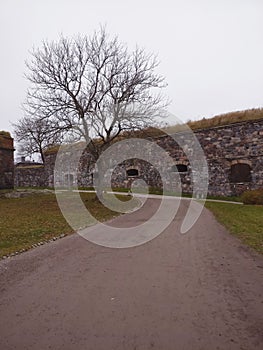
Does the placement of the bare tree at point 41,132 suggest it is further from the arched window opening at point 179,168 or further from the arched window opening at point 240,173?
the arched window opening at point 240,173

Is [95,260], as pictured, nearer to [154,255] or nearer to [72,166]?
[154,255]

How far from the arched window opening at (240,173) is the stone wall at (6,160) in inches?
671

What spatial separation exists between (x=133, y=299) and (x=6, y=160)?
21.4 metres

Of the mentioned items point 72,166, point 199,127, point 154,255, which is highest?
point 199,127

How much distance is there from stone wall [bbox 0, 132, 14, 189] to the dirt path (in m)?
17.4

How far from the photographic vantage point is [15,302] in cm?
401

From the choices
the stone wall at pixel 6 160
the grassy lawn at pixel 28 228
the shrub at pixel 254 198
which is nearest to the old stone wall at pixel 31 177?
the stone wall at pixel 6 160

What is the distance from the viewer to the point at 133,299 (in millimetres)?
4047

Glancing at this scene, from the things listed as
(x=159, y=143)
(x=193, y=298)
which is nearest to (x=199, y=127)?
(x=159, y=143)

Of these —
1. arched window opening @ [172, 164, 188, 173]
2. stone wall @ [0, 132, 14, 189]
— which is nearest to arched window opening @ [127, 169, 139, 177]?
arched window opening @ [172, 164, 188, 173]

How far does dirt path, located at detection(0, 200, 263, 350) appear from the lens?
3.05m

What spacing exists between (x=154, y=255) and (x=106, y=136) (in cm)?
1165

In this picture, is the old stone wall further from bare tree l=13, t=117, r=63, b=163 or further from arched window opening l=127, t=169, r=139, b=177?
bare tree l=13, t=117, r=63, b=163

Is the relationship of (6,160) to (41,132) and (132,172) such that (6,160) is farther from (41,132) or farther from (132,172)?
(132,172)
